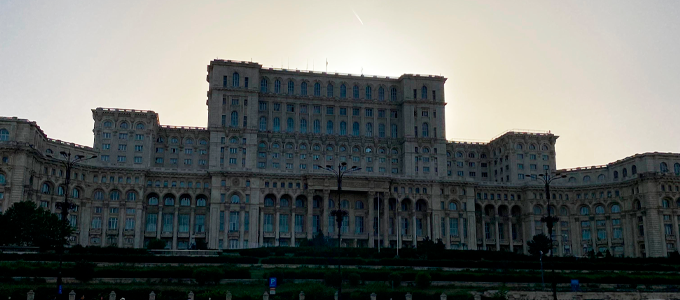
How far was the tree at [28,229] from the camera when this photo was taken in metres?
86.6

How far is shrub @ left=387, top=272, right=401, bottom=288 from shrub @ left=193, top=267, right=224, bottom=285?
18922 mm

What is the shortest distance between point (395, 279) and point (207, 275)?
2084 centimetres

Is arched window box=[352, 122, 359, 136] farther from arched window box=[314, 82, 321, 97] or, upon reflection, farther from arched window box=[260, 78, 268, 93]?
arched window box=[260, 78, 268, 93]

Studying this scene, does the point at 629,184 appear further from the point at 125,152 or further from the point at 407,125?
the point at 125,152

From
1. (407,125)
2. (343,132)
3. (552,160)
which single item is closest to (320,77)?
(343,132)

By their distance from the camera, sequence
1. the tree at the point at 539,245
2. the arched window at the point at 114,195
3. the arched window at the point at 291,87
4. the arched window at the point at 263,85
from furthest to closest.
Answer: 1. the arched window at the point at 291,87
2. the arched window at the point at 263,85
3. the arched window at the point at 114,195
4. the tree at the point at 539,245

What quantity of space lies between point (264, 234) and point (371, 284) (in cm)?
5297

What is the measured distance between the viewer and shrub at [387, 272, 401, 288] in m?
73.3

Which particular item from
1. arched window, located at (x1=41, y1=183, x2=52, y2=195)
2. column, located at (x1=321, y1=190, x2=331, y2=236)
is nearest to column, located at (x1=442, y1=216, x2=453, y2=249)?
column, located at (x1=321, y1=190, x2=331, y2=236)

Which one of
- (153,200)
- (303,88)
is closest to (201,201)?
(153,200)

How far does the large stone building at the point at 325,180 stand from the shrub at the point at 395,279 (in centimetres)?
5025

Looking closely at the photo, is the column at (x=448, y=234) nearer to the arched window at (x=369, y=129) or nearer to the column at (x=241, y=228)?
the arched window at (x=369, y=129)

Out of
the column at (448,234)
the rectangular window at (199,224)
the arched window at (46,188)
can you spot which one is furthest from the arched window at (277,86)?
the arched window at (46,188)

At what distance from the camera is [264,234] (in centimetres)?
12406
